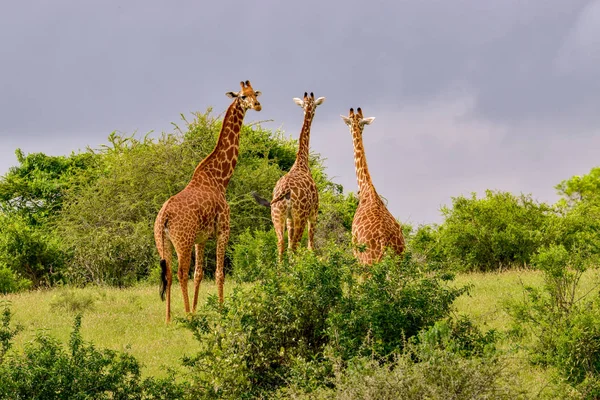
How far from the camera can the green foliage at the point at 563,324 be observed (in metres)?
10.8

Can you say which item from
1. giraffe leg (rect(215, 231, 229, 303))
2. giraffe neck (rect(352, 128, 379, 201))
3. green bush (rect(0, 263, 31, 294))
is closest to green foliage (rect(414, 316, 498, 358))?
giraffe neck (rect(352, 128, 379, 201))

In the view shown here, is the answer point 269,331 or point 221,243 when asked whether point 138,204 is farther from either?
point 269,331

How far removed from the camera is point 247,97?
1697 centimetres

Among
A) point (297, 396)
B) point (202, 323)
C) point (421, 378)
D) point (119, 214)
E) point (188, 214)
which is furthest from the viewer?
point (119, 214)

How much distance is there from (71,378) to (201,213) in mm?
6302

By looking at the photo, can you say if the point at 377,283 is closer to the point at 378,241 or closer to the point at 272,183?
the point at 378,241

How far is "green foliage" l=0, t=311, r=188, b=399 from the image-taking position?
9125 millimetres

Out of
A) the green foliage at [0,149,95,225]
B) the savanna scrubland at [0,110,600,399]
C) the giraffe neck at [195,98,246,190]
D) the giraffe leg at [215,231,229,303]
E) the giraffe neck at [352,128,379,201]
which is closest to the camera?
the savanna scrubland at [0,110,600,399]

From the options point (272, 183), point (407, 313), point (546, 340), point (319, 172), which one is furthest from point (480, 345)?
point (319, 172)

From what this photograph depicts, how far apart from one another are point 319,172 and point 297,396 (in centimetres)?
2586

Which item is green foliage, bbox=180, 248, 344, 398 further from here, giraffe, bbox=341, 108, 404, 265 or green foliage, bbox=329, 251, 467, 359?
giraffe, bbox=341, 108, 404, 265

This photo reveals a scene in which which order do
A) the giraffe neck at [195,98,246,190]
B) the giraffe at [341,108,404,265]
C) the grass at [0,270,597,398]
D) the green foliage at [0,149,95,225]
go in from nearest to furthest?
the grass at [0,270,597,398], the giraffe at [341,108,404,265], the giraffe neck at [195,98,246,190], the green foliage at [0,149,95,225]

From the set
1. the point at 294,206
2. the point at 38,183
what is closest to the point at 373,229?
the point at 294,206

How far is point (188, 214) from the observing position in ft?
49.5
